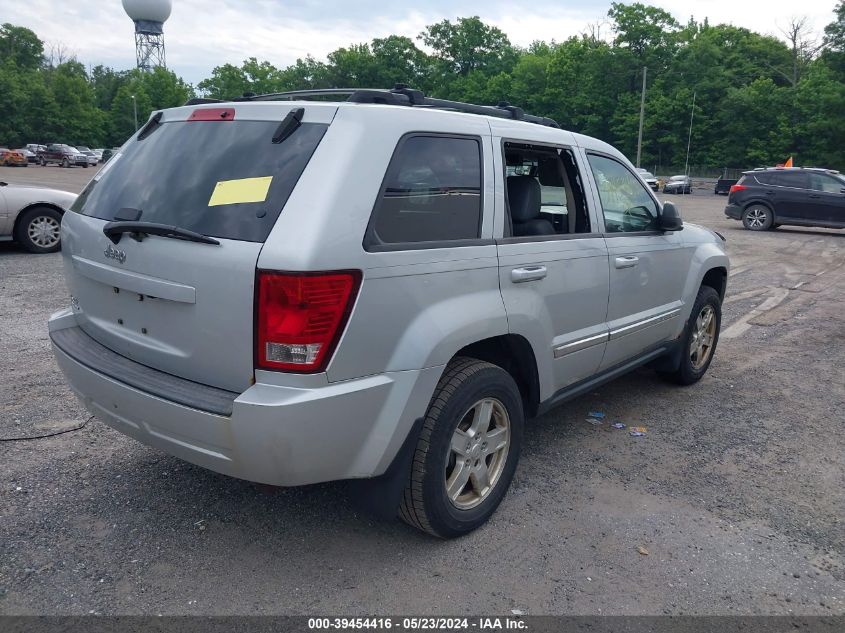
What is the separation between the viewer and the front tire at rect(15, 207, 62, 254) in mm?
10164

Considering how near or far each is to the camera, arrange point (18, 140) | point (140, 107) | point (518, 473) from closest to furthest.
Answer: point (518, 473), point (18, 140), point (140, 107)

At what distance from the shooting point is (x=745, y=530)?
10.6 feet

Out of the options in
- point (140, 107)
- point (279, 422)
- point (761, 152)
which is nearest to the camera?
point (279, 422)

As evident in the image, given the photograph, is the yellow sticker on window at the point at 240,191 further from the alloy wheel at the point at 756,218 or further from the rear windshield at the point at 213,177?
the alloy wheel at the point at 756,218

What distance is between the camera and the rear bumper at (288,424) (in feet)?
7.83

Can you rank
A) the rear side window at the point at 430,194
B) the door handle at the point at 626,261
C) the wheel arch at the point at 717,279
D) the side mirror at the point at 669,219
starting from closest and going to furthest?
1. the rear side window at the point at 430,194
2. the door handle at the point at 626,261
3. the side mirror at the point at 669,219
4. the wheel arch at the point at 717,279

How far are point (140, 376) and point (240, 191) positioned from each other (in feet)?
2.90

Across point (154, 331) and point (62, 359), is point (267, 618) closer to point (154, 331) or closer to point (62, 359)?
point (154, 331)

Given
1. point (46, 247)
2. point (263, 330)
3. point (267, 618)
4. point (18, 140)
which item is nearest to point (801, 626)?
point (267, 618)

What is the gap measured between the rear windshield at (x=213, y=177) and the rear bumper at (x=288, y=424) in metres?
0.62

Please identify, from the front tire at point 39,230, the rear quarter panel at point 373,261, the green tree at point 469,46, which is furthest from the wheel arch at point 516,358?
the green tree at point 469,46

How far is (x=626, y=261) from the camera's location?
160 inches

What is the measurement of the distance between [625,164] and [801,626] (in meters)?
2.90

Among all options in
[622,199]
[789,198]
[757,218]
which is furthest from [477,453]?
[757,218]
